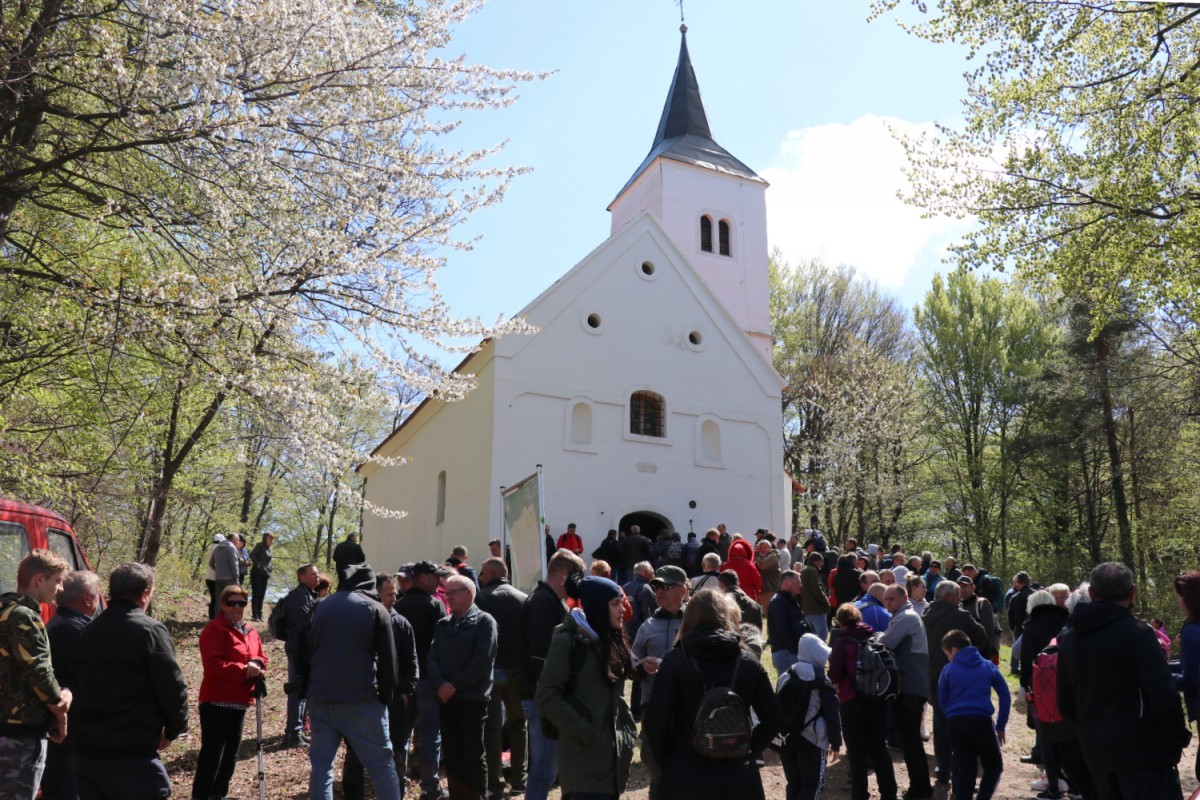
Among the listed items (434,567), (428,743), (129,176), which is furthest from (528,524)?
(129,176)

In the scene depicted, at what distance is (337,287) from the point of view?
941 centimetres

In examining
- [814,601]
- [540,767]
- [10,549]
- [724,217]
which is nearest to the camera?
[540,767]

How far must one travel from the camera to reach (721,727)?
4.11 metres

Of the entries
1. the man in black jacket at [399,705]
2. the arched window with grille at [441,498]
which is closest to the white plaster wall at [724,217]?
the arched window with grille at [441,498]

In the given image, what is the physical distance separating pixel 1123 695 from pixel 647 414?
64.8ft

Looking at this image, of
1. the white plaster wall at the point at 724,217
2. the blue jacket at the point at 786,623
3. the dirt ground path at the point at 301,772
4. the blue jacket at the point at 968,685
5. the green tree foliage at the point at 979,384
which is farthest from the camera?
the green tree foliage at the point at 979,384

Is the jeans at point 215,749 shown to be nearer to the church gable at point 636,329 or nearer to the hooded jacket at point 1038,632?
the hooded jacket at point 1038,632

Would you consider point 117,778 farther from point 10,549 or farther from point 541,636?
point 541,636

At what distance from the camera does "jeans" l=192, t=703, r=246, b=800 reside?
7.25 m

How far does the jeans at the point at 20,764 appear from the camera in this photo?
4859 mm

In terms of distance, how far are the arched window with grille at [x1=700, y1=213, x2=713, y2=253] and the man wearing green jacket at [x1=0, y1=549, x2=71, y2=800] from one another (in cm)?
3074

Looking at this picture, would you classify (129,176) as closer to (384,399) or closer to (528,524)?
(384,399)

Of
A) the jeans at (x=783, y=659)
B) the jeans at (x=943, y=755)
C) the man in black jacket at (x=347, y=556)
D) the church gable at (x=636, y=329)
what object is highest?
the church gable at (x=636, y=329)

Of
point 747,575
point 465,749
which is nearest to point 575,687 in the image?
point 465,749
